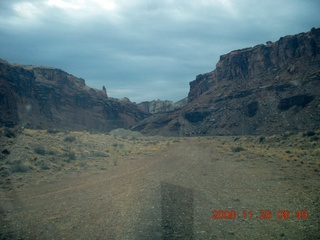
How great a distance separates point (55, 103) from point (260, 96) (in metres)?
79.9

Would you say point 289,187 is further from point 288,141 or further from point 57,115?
point 57,115

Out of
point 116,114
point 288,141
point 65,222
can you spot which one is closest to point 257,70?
point 116,114

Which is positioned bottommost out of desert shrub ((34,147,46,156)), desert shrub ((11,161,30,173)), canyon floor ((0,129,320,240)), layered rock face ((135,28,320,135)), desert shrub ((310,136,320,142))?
canyon floor ((0,129,320,240))

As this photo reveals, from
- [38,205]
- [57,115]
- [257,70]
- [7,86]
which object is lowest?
[38,205]

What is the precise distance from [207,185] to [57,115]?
382ft

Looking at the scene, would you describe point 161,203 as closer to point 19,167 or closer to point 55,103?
point 19,167

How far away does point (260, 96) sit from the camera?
9506 centimetres

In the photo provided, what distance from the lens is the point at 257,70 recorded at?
379ft

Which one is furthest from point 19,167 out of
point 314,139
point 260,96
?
point 260,96

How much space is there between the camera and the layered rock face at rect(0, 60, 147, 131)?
101m
